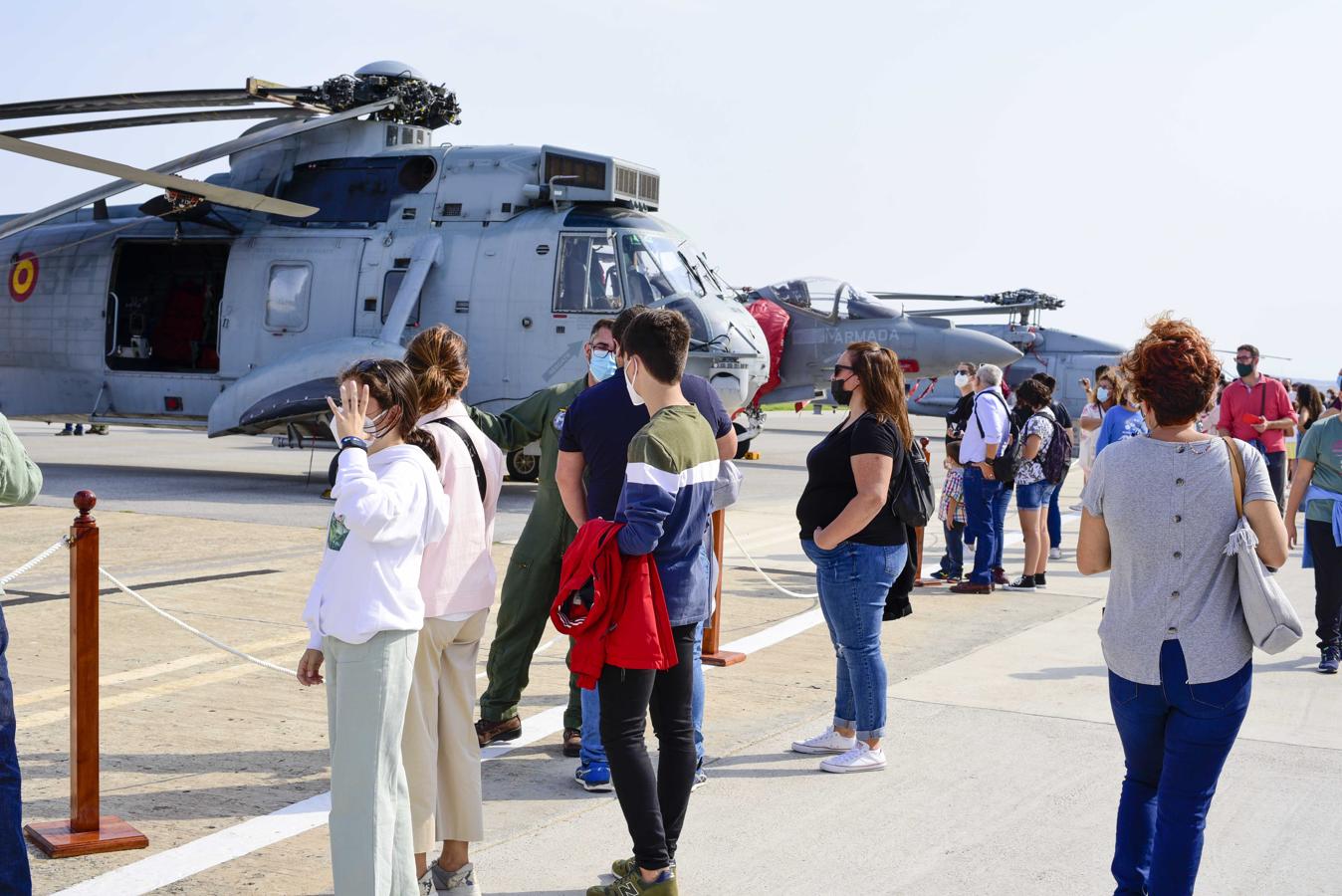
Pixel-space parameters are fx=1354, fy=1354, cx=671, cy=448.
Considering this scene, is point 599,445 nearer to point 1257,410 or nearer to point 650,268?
point 1257,410

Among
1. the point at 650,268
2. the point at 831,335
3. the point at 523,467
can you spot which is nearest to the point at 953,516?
the point at 650,268

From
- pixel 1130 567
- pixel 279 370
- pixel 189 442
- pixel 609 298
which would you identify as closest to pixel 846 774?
pixel 1130 567

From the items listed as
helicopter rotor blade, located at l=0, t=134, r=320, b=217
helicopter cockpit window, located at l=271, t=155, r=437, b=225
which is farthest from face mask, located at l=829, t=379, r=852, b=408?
helicopter cockpit window, located at l=271, t=155, r=437, b=225

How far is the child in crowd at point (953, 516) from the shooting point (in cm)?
1077

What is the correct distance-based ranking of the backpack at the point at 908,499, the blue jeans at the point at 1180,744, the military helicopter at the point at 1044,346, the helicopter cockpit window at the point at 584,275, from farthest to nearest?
1. the military helicopter at the point at 1044,346
2. the helicopter cockpit window at the point at 584,275
3. the backpack at the point at 908,499
4. the blue jeans at the point at 1180,744

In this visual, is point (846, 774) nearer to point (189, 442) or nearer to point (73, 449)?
point (73, 449)

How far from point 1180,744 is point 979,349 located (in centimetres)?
2076

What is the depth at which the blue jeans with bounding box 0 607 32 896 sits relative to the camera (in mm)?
3689

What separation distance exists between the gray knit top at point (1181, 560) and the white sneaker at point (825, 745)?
7.43ft

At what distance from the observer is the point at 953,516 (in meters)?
10.8

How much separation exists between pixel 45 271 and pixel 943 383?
1015 inches

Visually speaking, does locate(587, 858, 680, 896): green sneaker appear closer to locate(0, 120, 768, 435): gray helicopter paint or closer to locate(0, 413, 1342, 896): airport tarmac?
locate(0, 413, 1342, 896): airport tarmac

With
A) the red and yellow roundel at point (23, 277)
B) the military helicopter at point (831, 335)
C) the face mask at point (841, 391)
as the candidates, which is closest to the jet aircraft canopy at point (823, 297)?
the military helicopter at point (831, 335)

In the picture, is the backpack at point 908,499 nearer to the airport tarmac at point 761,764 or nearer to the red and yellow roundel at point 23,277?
the airport tarmac at point 761,764
